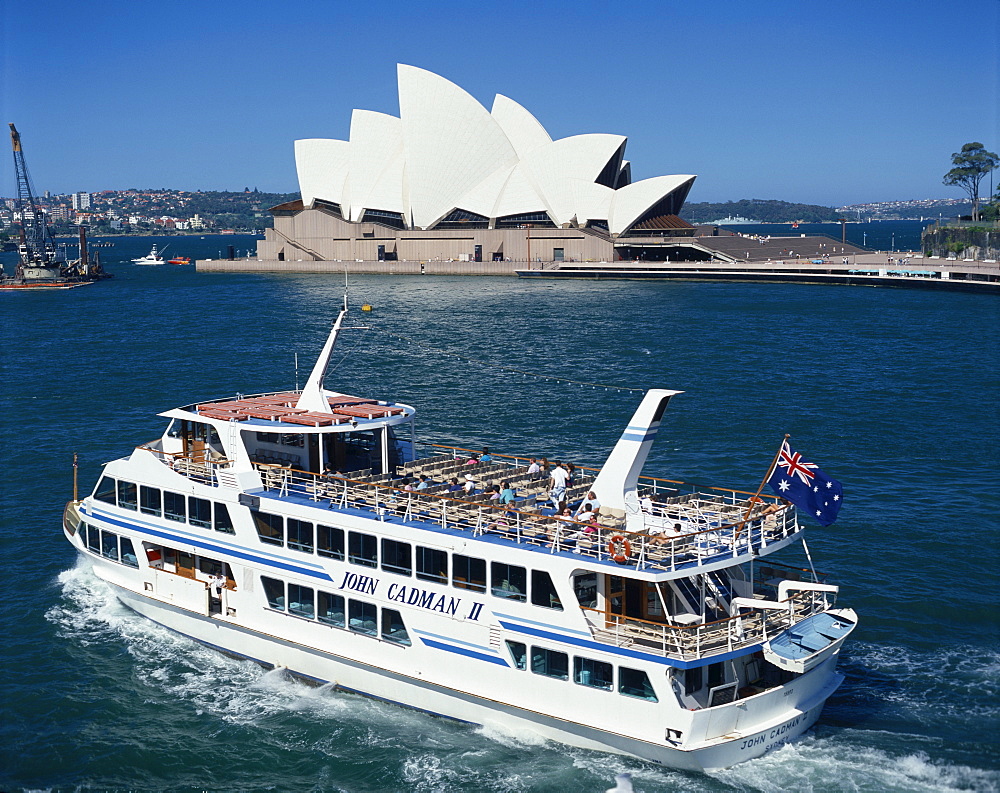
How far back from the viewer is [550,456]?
26625 millimetres

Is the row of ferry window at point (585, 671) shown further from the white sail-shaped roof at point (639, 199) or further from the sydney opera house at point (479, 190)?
the white sail-shaped roof at point (639, 199)

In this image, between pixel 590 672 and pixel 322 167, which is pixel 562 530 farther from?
pixel 322 167

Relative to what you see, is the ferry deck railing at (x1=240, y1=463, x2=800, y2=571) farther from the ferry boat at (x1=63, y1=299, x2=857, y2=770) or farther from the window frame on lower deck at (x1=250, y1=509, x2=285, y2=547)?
the window frame on lower deck at (x1=250, y1=509, x2=285, y2=547)

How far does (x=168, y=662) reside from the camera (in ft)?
55.0

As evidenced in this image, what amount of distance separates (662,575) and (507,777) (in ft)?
10.7

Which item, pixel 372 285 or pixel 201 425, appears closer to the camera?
pixel 201 425

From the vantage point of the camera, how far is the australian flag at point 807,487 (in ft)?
44.7

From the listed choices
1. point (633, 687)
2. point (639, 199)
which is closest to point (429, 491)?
point (633, 687)

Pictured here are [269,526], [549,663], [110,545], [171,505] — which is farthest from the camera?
[110,545]

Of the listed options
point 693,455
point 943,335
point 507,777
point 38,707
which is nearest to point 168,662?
point 38,707

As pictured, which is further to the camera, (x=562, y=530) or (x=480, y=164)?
(x=480, y=164)

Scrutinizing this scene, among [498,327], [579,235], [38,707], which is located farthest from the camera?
A: [579,235]

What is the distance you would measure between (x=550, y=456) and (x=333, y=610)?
472 inches

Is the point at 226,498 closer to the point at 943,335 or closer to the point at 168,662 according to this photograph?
the point at 168,662
